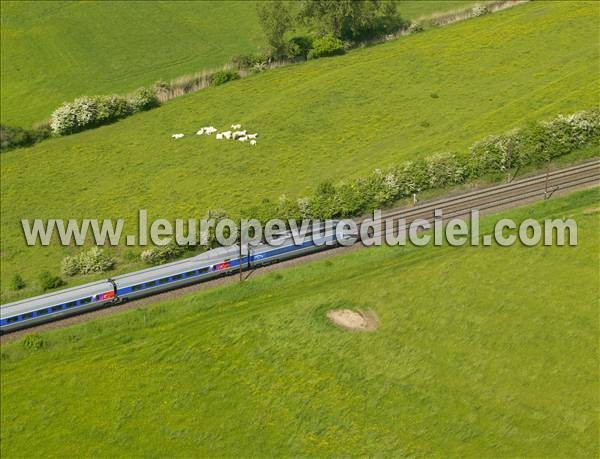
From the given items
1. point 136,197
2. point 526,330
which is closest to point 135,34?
point 136,197

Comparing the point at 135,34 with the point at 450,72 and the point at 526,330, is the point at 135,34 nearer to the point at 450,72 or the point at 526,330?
the point at 450,72

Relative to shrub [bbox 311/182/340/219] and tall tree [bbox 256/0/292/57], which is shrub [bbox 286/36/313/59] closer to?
tall tree [bbox 256/0/292/57]

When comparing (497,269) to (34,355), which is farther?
(497,269)

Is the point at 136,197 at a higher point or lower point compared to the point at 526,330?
higher

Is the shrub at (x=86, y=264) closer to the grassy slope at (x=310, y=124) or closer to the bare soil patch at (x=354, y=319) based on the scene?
the grassy slope at (x=310, y=124)

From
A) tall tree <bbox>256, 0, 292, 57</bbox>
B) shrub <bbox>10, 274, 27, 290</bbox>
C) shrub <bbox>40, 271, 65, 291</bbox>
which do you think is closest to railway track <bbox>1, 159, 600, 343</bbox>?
shrub <bbox>40, 271, 65, 291</bbox>
